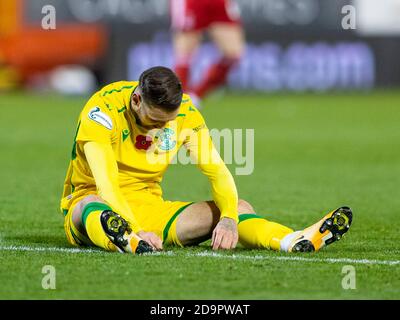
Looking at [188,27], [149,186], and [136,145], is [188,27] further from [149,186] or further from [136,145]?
[136,145]

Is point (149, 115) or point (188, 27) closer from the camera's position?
point (149, 115)

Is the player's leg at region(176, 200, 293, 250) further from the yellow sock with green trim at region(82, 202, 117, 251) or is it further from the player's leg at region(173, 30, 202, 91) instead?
the player's leg at region(173, 30, 202, 91)

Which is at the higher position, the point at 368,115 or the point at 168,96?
the point at 168,96

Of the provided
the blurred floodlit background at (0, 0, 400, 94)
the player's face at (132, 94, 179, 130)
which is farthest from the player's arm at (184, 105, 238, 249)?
the blurred floodlit background at (0, 0, 400, 94)

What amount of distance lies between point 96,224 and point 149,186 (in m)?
0.62

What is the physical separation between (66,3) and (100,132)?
15.3 metres

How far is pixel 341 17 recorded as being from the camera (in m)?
21.0

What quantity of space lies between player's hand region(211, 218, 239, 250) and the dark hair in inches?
26.7

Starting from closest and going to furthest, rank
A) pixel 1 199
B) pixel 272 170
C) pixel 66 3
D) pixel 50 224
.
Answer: pixel 50 224, pixel 1 199, pixel 272 170, pixel 66 3

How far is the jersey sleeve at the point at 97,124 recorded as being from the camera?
562cm

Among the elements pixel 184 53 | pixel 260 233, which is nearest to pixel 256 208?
pixel 260 233

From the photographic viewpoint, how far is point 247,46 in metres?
21.0

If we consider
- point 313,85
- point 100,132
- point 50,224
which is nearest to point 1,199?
point 50,224
